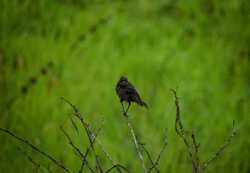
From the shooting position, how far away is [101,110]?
2.44 meters

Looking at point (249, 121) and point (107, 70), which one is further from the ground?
point (107, 70)

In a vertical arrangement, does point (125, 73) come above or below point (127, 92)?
above

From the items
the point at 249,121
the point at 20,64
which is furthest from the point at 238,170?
the point at 20,64

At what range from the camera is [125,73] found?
270 centimetres

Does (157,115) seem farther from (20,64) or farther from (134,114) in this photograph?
(20,64)

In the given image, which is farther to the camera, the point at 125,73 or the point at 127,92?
the point at 125,73

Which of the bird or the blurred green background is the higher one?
the blurred green background

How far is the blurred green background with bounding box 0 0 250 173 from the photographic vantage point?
2.22 metres

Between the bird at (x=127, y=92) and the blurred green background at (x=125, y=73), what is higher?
the blurred green background at (x=125, y=73)

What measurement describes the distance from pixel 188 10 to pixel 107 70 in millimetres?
1136

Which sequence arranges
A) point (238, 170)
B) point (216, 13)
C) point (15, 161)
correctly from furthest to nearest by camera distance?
point (216, 13) < point (238, 170) < point (15, 161)

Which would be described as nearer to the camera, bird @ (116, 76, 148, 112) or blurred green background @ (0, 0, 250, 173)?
bird @ (116, 76, 148, 112)

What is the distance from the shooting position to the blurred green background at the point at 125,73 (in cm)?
222

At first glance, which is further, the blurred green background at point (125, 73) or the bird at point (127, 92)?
the blurred green background at point (125, 73)
